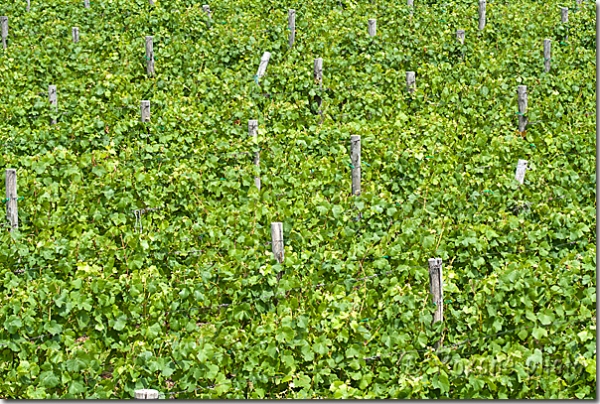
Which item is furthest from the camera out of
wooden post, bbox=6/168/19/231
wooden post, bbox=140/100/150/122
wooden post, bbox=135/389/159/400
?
wooden post, bbox=140/100/150/122

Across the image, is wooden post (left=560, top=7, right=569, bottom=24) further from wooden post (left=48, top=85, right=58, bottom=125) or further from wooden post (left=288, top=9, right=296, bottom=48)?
wooden post (left=48, top=85, right=58, bottom=125)

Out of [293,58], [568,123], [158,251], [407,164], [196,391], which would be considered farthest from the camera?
[293,58]

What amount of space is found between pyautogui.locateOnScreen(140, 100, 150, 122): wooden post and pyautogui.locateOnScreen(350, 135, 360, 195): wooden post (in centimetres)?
287

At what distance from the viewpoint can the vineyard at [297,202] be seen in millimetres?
6520

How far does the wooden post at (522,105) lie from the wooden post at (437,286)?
550 cm

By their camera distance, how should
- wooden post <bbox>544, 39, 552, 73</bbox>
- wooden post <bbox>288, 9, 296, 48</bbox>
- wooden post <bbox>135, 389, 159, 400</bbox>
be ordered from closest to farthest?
1. wooden post <bbox>135, 389, 159, 400</bbox>
2. wooden post <bbox>544, 39, 552, 73</bbox>
3. wooden post <bbox>288, 9, 296, 48</bbox>

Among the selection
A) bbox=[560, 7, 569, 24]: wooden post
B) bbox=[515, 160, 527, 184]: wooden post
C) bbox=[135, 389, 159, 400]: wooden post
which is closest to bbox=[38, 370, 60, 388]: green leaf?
bbox=[135, 389, 159, 400]: wooden post

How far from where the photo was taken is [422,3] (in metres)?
16.2

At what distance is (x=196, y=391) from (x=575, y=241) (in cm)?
390

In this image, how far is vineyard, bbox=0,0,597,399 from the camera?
21.4ft

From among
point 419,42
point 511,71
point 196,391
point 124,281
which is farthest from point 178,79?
point 196,391

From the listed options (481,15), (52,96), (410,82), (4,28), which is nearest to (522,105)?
(410,82)

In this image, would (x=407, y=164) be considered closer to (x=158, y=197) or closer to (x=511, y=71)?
(x=158, y=197)

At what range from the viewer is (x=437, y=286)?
6.79 m
